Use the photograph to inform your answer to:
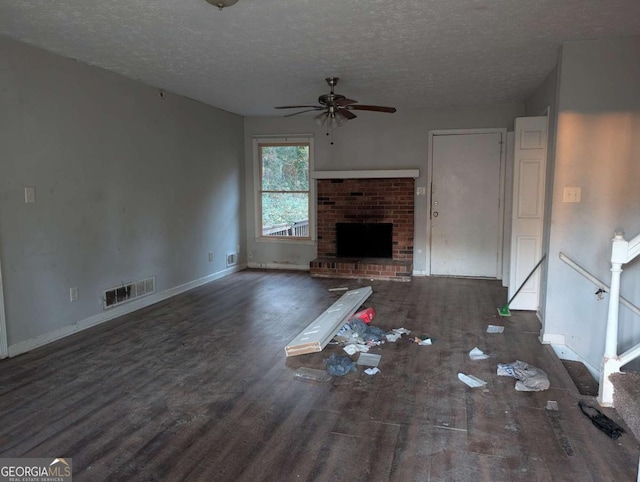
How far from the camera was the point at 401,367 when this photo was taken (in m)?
3.19

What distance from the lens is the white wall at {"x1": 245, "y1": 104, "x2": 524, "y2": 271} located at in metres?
6.18

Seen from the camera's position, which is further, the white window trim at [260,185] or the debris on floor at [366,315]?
the white window trim at [260,185]

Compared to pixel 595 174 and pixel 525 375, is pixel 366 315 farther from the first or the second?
pixel 595 174

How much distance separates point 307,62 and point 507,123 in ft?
11.5

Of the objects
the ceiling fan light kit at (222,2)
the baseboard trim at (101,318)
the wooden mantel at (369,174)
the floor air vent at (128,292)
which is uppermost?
the ceiling fan light kit at (222,2)

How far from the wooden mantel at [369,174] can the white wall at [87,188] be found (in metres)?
1.82

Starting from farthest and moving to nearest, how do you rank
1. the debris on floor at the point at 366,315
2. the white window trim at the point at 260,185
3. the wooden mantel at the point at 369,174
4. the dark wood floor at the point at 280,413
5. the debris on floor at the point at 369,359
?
the white window trim at the point at 260,185
the wooden mantel at the point at 369,174
the debris on floor at the point at 366,315
the debris on floor at the point at 369,359
the dark wood floor at the point at 280,413

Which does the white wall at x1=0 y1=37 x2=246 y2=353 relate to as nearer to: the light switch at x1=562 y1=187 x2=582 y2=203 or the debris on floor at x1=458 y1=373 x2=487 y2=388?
the debris on floor at x1=458 y1=373 x2=487 y2=388

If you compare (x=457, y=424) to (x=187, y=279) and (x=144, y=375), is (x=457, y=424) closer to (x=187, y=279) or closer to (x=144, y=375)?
(x=144, y=375)

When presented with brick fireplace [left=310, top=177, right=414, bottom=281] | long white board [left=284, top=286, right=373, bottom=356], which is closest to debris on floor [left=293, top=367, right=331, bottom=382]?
long white board [left=284, top=286, right=373, bottom=356]

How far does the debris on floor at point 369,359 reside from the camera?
10.6ft

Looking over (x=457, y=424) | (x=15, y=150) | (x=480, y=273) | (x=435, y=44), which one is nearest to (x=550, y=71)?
(x=435, y=44)

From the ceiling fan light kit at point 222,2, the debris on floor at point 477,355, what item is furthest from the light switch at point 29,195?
the debris on floor at point 477,355

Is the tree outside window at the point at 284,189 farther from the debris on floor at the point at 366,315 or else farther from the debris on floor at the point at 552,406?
the debris on floor at the point at 552,406
